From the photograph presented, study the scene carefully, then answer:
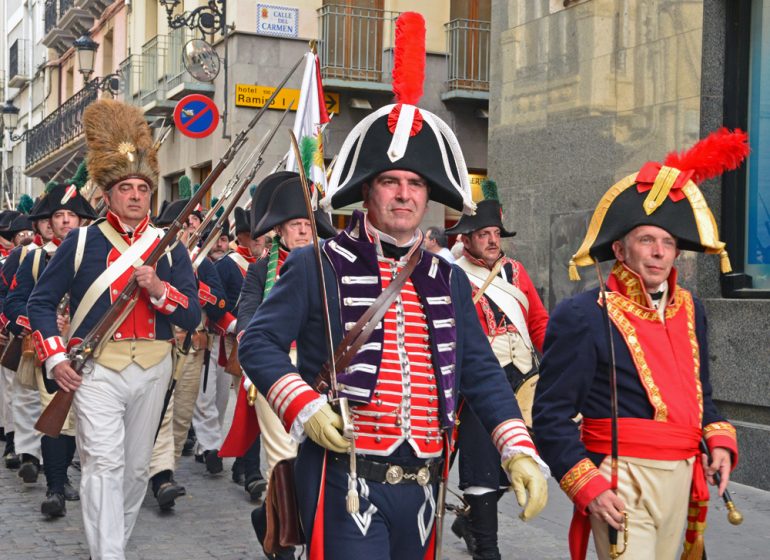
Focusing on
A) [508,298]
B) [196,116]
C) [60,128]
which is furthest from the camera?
[60,128]

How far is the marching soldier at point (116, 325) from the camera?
19.9 ft

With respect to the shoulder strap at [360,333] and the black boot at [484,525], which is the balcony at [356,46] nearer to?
the black boot at [484,525]

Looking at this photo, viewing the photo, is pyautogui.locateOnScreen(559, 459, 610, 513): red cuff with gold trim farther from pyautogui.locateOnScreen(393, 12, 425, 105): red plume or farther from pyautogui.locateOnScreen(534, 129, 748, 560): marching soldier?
pyautogui.locateOnScreen(393, 12, 425, 105): red plume

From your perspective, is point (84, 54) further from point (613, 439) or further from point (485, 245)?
point (613, 439)

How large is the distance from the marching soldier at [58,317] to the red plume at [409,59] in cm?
354

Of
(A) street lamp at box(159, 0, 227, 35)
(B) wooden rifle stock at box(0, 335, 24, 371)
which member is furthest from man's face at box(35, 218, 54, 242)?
(A) street lamp at box(159, 0, 227, 35)

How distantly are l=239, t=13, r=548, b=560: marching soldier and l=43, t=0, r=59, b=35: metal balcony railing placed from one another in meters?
35.7

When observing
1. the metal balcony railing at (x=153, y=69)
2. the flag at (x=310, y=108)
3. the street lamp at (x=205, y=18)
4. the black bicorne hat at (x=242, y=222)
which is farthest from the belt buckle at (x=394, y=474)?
the metal balcony railing at (x=153, y=69)

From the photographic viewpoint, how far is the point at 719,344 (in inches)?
362

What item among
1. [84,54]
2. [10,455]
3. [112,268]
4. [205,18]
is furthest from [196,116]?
[112,268]

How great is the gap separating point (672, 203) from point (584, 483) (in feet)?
3.64

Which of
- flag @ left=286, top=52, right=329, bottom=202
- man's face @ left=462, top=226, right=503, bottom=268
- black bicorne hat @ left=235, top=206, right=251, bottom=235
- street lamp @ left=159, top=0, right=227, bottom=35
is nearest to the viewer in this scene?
man's face @ left=462, top=226, right=503, bottom=268

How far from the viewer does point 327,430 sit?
349cm

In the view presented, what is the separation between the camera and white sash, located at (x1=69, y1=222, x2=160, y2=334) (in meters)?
6.41
